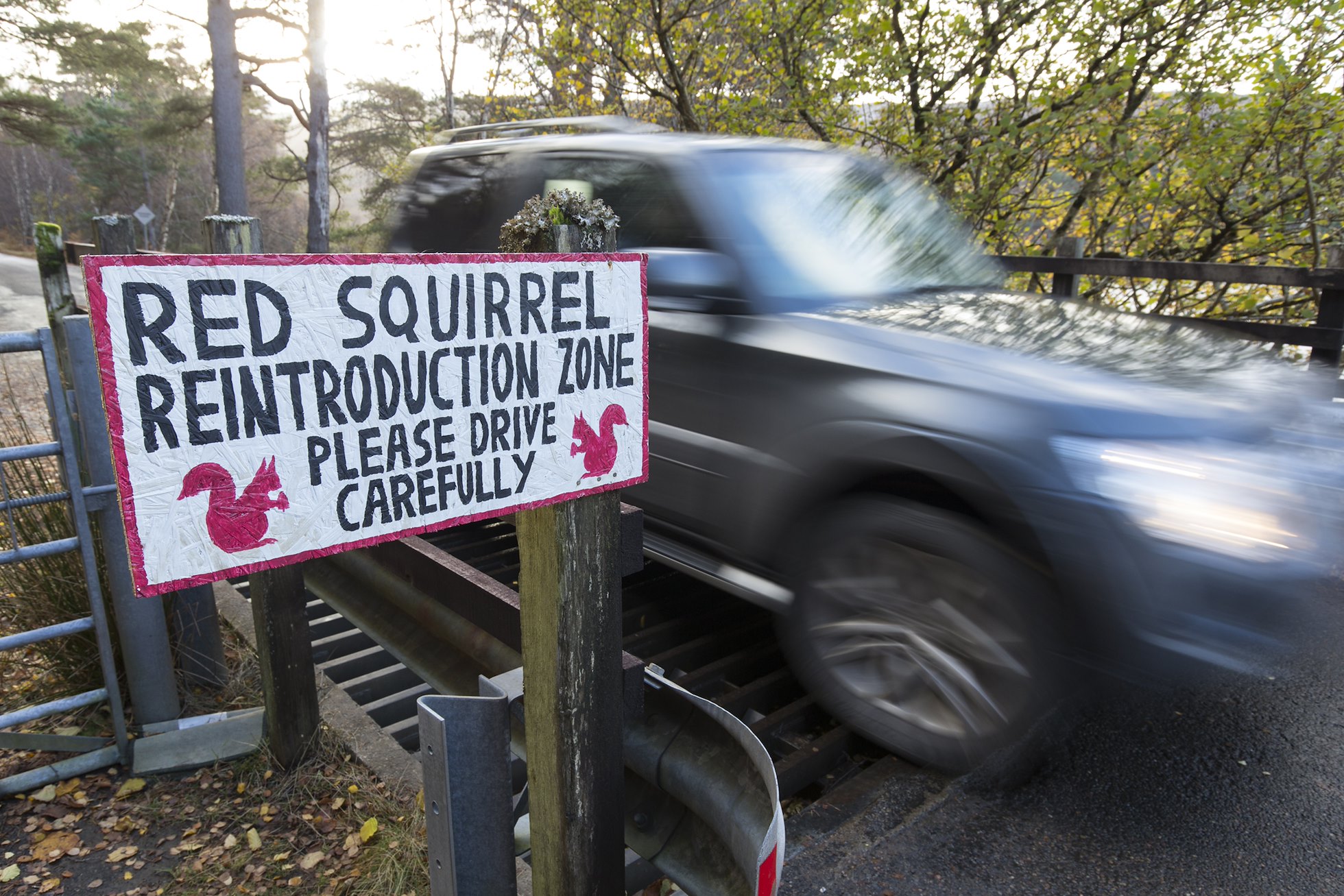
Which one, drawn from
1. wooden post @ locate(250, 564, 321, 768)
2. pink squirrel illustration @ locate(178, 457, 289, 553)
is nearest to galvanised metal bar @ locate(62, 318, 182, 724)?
wooden post @ locate(250, 564, 321, 768)

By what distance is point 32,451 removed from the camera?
2.46 metres

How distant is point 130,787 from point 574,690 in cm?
186

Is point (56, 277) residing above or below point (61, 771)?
above

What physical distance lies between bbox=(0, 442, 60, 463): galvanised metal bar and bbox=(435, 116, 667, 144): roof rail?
2595 millimetres

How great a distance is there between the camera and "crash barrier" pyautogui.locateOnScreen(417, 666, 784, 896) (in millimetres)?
1525

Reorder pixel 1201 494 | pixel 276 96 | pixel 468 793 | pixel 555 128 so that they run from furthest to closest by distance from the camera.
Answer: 1. pixel 276 96
2. pixel 555 128
3. pixel 1201 494
4. pixel 468 793

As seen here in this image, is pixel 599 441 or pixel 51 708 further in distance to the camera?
pixel 51 708

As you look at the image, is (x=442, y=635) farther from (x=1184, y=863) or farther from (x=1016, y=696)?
(x=1184, y=863)

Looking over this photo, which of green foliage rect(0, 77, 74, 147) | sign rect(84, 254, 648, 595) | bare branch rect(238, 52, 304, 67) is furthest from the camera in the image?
green foliage rect(0, 77, 74, 147)

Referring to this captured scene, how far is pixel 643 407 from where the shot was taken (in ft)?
5.36

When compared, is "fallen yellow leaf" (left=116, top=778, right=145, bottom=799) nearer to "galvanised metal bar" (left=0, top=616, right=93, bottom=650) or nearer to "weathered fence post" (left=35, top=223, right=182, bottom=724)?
"weathered fence post" (left=35, top=223, right=182, bottom=724)

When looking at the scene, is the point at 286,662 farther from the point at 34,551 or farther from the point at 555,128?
the point at 555,128

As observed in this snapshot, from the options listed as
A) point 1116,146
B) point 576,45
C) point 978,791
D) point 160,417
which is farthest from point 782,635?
point 576,45

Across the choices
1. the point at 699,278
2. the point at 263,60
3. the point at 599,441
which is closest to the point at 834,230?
the point at 699,278
